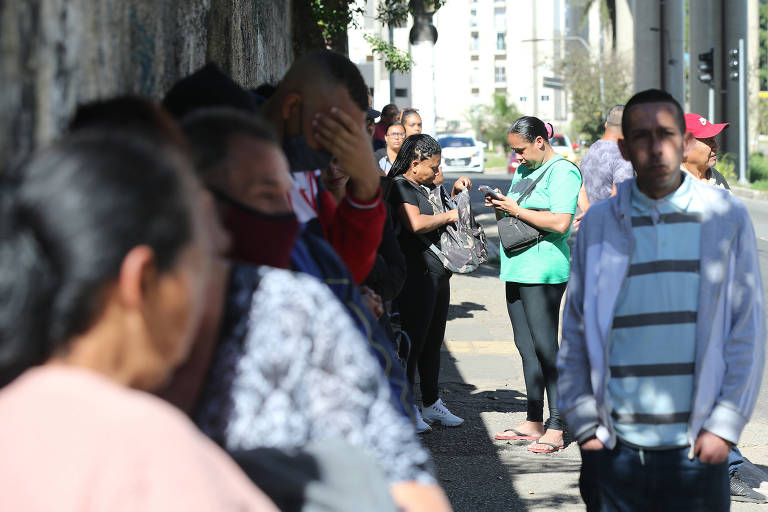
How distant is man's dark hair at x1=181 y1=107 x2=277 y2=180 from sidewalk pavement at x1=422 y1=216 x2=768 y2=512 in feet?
12.0

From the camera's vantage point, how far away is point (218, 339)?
1642mm

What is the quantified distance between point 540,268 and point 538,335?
0.40 m

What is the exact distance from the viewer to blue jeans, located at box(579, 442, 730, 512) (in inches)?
128

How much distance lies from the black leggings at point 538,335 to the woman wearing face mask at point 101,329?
488 centimetres

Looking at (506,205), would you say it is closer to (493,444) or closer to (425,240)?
(425,240)

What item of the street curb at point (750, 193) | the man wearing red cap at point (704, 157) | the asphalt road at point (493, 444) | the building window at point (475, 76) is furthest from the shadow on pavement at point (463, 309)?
the building window at point (475, 76)

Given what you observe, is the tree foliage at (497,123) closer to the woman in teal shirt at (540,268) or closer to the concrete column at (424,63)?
the concrete column at (424,63)

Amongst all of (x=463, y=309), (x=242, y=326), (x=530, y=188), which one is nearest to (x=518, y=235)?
(x=530, y=188)

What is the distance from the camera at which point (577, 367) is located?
3400mm

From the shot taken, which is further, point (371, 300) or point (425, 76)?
point (425, 76)

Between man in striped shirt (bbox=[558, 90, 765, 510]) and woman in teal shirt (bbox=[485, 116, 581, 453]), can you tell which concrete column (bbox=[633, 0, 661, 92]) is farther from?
man in striped shirt (bbox=[558, 90, 765, 510])

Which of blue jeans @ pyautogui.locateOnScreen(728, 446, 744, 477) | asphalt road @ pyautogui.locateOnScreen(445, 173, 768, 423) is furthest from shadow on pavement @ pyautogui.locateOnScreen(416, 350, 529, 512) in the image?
asphalt road @ pyautogui.locateOnScreen(445, 173, 768, 423)

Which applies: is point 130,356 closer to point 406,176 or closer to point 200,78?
point 200,78

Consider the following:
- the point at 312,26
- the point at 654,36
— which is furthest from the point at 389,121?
the point at 654,36
